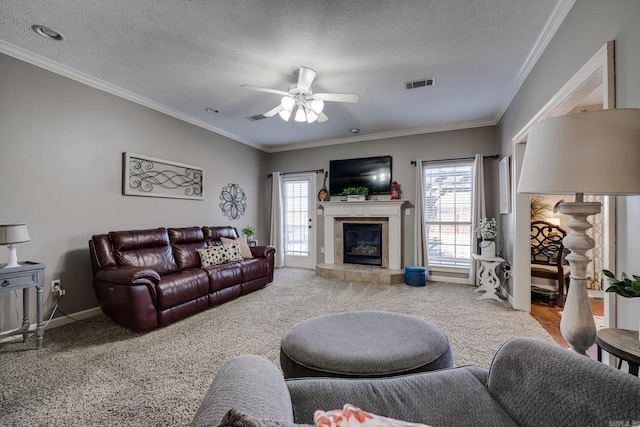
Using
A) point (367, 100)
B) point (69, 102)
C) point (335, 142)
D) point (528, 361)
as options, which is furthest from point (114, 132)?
point (528, 361)

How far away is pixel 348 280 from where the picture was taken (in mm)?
4746

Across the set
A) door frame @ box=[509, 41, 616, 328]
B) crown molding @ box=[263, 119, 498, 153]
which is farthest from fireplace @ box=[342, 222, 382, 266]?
door frame @ box=[509, 41, 616, 328]

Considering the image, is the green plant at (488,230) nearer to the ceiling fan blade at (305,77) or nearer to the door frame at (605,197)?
the door frame at (605,197)

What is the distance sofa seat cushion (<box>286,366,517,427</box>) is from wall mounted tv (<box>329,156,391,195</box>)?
166 inches

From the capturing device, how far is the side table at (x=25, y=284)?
7.04 feet

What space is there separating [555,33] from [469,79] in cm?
94

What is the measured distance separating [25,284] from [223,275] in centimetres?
173

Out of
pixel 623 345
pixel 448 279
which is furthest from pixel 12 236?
pixel 448 279

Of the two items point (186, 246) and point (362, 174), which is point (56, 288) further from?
point (362, 174)

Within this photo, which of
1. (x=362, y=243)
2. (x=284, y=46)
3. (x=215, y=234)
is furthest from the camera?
(x=362, y=243)

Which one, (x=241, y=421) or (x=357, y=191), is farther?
(x=357, y=191)

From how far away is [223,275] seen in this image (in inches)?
136

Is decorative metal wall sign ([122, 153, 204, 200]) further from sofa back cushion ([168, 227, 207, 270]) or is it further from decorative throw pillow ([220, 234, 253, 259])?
decorative throw pillow ([220, 234, 253, 259])

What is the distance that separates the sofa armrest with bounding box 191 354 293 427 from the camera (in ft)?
2.11
